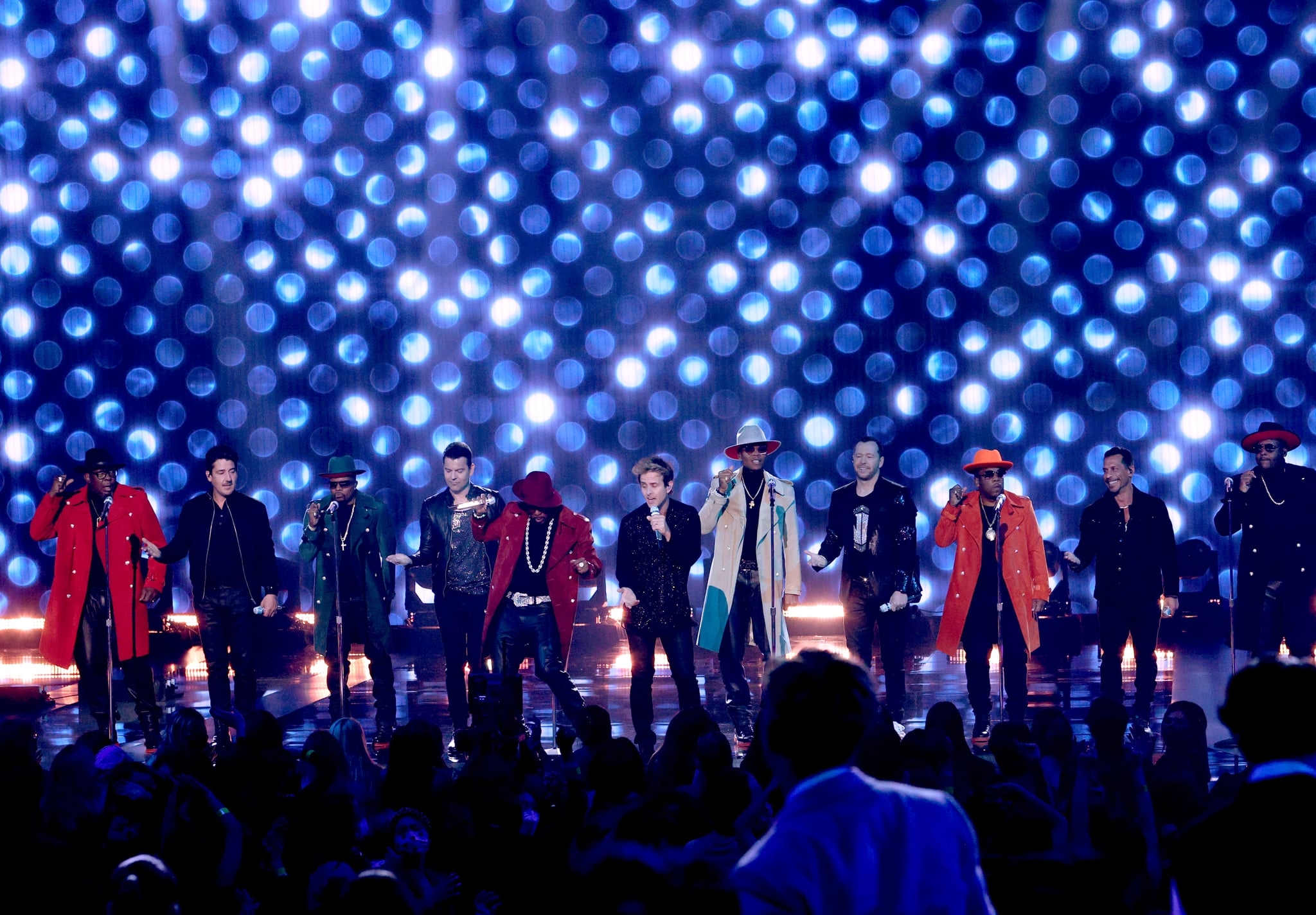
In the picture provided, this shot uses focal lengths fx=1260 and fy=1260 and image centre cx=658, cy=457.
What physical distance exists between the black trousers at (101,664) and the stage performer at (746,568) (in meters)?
2.72

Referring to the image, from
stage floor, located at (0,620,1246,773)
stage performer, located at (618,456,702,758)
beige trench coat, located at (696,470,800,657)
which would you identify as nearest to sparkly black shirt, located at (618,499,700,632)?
stage performer, located at (618,456,702,758)

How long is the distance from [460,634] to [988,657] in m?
2.52

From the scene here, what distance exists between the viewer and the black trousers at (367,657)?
6.04 m

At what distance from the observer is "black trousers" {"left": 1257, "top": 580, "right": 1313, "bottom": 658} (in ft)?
19.8

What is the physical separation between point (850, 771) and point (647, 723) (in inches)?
169

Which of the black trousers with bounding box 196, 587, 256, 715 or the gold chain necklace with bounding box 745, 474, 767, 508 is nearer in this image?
the gold chain necklace with bounding box 745, 474, 767, 508

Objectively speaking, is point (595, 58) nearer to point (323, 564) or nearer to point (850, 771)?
point (323, 564)

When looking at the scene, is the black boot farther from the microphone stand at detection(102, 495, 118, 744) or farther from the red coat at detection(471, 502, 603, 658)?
the red coat at detection(471, 502, 603, 658)

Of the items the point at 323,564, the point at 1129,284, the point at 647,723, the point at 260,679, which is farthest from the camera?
the point at 1129,284

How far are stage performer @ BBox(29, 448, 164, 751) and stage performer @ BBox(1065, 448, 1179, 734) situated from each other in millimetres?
4492

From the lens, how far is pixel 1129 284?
8.59 meters

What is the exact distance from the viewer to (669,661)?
5.74 m

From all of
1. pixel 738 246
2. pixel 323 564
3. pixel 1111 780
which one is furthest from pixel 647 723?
pixel 738 246

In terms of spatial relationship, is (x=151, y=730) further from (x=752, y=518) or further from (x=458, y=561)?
(x=752, y=518)
